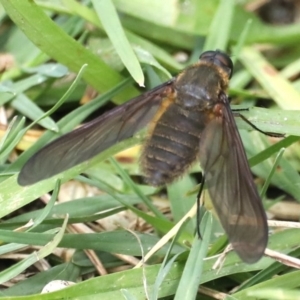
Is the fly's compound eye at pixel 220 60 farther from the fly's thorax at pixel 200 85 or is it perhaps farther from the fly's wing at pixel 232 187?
the fly's wing at pixel 232 187

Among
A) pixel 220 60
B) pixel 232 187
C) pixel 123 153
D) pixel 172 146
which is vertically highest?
pixel 220 60

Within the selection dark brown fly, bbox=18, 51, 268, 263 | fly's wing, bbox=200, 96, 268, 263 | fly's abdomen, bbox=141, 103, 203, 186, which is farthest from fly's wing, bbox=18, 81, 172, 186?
fly's wing, bbox=200, 96, 268, 263

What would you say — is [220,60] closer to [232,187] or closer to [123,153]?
[123,153]

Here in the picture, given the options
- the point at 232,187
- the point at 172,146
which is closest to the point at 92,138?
the point at 172,146

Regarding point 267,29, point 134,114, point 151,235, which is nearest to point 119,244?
point 151,235

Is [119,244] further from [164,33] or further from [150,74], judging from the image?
[164,33]

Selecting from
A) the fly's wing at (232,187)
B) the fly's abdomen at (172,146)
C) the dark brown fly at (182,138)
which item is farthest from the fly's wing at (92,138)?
the fly's wing at (232,187)
